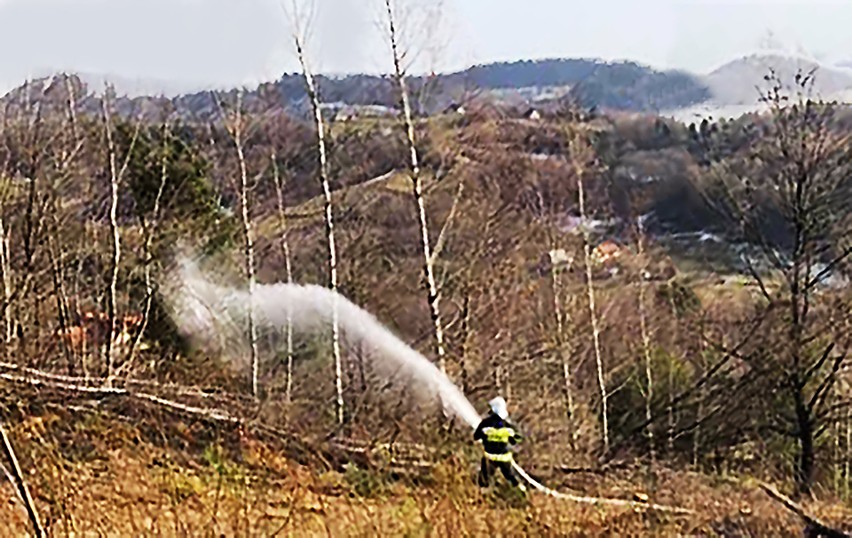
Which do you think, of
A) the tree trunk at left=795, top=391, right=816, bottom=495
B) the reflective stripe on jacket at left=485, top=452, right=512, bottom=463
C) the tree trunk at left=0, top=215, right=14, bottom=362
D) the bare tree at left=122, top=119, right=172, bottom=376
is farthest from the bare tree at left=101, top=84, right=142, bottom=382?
the tree trunk at left=795, top=391, right=816, bottom=495

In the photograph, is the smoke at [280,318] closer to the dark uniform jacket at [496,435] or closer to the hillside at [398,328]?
the hillside at [398,328]

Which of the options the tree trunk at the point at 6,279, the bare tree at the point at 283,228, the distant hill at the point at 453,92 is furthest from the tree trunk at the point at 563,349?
the tree trunk at the point at 6,279

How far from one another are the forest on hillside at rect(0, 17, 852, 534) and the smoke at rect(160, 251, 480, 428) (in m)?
0.31

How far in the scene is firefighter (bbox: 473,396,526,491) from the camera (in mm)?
9172

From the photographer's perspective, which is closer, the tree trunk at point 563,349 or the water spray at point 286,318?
the water spray at point 286,318

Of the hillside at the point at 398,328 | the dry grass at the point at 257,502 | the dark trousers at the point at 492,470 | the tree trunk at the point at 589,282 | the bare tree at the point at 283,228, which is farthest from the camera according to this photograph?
the bare tree at the point at 283,228

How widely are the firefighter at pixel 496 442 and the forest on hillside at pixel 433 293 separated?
293 mm

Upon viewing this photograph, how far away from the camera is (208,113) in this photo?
21.5m

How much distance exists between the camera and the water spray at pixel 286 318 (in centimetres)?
1956

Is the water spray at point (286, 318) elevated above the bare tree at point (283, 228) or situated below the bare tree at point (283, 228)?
below

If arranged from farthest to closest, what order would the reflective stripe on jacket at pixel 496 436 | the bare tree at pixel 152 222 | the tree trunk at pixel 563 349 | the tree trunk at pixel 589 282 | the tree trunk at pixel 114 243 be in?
the tree trunk at pixel 589 282, the tree trunk at pixel 563 349, the bare tree at pixel 152 222, the tree trunk at pixel 114 243, the reflective stripe on jacket at pixel 496 436

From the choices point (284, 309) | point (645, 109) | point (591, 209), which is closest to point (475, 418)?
point (284, 309)

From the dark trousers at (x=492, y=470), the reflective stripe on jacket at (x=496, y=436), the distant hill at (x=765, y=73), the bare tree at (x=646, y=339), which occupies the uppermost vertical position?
the distant hill at (x=765, y=73)

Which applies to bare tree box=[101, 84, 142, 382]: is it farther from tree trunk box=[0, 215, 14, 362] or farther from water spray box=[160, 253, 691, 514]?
water spray box=[160, 253, 691, 514]
